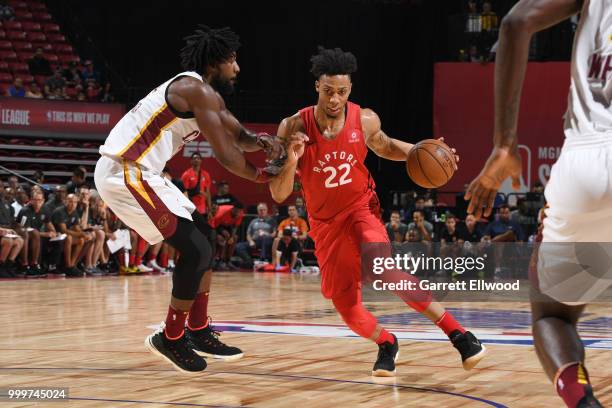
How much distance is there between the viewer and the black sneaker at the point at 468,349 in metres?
4.98

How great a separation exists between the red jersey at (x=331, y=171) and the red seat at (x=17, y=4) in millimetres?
16963

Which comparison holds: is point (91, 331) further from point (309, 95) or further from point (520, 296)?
point (309, 95)

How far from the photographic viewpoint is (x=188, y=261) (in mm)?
5000

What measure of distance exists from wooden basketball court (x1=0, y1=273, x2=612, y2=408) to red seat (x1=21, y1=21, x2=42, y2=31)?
11.8m

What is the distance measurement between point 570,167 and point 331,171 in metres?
2.83

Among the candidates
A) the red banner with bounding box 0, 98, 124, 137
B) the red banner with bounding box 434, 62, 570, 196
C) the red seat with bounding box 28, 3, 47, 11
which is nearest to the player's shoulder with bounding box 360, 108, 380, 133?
the red banner with bounding box 434, 62, 570, 196

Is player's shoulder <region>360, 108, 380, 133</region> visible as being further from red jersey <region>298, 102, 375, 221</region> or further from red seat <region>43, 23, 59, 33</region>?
red seat <region>43, 23, 59, 33</region>

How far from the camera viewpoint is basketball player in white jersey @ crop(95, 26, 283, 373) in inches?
193

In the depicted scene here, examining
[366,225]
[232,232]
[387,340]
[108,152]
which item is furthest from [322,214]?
[232,232]

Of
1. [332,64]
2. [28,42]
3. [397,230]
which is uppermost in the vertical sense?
[28,42]

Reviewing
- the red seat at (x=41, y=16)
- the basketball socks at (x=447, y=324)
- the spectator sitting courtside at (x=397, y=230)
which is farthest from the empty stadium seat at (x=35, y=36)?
the basketball socks at (x=447, y=324)

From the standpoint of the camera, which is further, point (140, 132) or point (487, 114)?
point (487, 114)

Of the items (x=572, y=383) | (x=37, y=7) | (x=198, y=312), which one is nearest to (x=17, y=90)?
(x=37, y=7)

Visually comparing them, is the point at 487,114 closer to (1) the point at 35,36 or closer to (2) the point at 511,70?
(1) the point at 35,36
